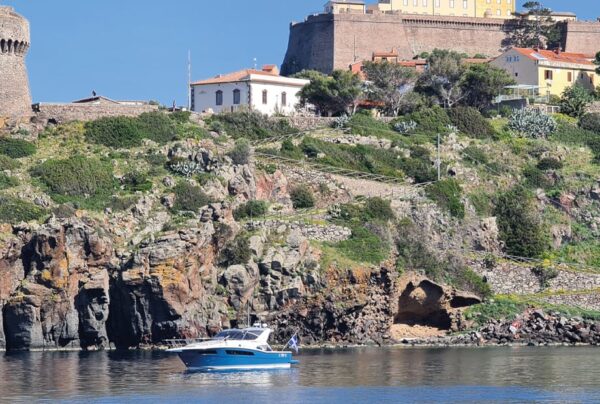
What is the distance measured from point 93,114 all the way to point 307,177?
1419cm

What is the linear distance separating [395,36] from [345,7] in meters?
5.02

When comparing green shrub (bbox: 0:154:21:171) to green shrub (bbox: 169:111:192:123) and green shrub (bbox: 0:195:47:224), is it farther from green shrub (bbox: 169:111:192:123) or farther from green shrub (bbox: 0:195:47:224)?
green shrub (bbox: 169:111:192:123)

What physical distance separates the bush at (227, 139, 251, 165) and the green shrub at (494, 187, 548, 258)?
14.7 metres

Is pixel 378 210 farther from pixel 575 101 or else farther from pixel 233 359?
pixel 575 101

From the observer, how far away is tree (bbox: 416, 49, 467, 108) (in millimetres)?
120062

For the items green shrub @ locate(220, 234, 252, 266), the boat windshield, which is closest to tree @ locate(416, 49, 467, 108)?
green shrub @ locate(220, 234, 252, 266)

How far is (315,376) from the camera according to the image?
74000 millimetres

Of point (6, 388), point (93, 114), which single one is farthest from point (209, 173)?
point (6, 388)

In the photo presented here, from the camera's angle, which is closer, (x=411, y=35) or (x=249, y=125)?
(x=249, y=125)

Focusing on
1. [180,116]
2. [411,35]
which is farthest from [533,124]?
[411,35]

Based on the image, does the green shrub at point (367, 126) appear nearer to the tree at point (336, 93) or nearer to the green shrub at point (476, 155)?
the tree at point (336, 93)

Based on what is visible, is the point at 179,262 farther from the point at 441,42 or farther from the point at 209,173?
the point at 441,42

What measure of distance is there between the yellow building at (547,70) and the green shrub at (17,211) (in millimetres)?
46377

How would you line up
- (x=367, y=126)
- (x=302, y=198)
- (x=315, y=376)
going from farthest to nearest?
(x=367, y=126) < (x=302, y=198) < (x=315, y=376)
